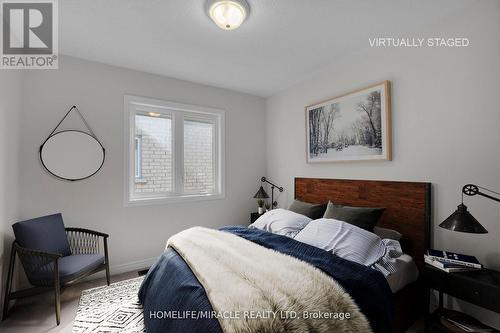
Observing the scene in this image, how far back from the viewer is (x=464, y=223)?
5.02 feet

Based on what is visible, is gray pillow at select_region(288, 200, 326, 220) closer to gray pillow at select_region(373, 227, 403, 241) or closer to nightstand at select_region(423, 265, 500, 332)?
gray pillow at select_region(373, 227, 403, 241)

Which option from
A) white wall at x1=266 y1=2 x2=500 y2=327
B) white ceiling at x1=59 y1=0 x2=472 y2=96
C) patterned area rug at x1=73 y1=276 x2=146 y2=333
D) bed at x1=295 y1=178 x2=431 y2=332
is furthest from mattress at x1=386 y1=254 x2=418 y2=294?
white ceiling at x1=59 y1=0 x2=472 y2=96

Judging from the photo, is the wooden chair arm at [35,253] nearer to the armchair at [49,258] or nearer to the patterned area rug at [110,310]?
the armchair at [49,258]

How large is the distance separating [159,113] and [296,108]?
198 centimetres

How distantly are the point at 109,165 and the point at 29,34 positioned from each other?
1.44 m

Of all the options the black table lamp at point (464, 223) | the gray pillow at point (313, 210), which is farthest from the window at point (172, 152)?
the black table lamp at point (464, 223)

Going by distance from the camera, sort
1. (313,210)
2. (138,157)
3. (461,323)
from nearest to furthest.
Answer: (461,323) < (313,210) < (138,157)

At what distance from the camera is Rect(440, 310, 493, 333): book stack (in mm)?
1587

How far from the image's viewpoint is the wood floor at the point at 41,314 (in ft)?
6.22

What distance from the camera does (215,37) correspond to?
2291 mm

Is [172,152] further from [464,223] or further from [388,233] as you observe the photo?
[464,223]

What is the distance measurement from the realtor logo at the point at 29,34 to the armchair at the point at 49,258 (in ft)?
4.81

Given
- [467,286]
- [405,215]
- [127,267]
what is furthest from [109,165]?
[467,286]

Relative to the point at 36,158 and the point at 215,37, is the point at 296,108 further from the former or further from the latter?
the point at 36,158
